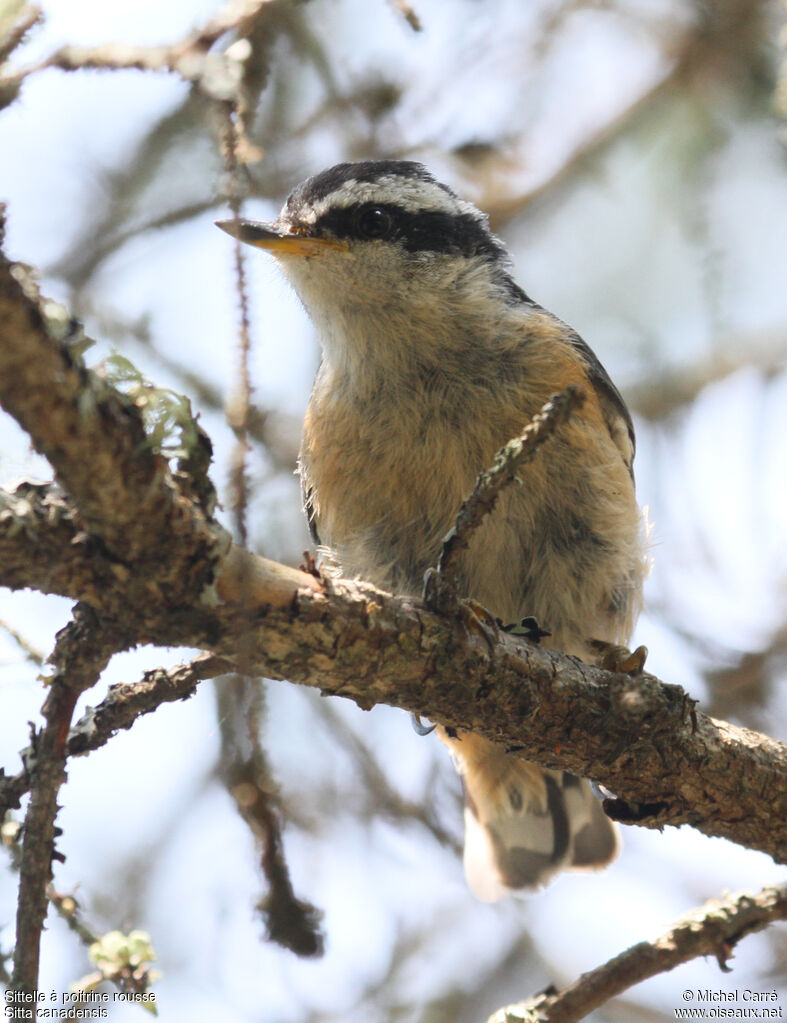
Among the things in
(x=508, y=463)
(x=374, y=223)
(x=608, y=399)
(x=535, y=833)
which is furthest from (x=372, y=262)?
(x=535, y=833)

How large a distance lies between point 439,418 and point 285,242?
3.08ft

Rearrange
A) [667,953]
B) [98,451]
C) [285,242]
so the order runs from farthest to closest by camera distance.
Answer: [285,242] → [667,953] → [98,451]

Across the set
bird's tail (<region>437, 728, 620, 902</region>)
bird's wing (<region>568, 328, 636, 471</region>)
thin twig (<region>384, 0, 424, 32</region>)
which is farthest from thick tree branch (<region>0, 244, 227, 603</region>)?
bird's tail (<region>437, 728, 620, 902</region>)

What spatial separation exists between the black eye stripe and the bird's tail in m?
2.34

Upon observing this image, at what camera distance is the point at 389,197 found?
411 cm

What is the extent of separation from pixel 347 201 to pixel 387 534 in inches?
52.6

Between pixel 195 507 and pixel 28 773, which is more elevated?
pixel 195 507

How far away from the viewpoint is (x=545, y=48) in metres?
6.17

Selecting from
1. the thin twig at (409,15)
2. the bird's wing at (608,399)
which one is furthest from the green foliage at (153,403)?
the bird's wing at (608,399)

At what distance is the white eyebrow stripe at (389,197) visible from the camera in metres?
3.99

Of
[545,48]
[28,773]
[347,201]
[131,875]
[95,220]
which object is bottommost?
[28,773]

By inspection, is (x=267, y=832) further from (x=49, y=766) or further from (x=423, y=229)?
(x=423, y=229)

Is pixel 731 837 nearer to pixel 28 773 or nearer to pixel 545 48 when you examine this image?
pixel 28 773

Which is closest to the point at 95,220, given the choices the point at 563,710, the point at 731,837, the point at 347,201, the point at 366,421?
the point at 347,201
